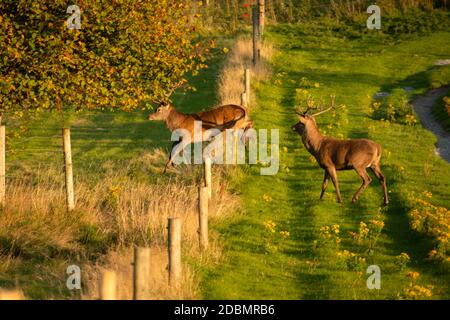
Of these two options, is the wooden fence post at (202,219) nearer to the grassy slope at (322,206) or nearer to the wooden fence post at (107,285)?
the grassy slope at (322,206)

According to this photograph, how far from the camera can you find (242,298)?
1312cm

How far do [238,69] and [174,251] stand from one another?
79.2ft

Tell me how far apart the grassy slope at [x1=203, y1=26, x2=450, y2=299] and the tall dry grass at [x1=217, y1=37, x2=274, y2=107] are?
0.98 meters

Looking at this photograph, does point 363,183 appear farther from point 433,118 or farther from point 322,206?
point 433,118

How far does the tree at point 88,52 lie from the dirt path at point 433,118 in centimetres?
1154

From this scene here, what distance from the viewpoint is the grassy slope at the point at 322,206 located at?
14031mm

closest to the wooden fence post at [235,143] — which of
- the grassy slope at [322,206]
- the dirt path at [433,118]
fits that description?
the grassy slope at [322,206]

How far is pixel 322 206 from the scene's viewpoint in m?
19.6

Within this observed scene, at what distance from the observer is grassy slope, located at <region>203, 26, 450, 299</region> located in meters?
14.0
